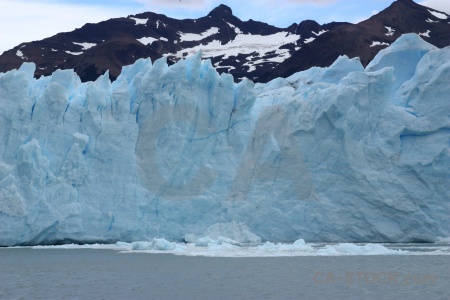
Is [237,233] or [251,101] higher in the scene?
[251,101]

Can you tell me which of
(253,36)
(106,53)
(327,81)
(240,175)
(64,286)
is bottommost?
(64,286)

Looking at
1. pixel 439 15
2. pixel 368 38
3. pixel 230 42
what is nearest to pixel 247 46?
pixel 230 42

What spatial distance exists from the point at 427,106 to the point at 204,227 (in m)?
9.40

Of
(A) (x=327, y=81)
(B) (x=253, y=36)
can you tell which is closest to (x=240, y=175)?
(A) (x=327, y=81)

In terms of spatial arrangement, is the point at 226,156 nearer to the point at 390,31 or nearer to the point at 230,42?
the point at 390,31

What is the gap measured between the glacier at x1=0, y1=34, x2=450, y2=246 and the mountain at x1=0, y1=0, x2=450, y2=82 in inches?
1229

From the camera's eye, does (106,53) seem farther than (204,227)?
Yes

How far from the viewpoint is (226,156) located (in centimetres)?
2480

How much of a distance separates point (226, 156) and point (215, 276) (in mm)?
9420

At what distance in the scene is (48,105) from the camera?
23484mm

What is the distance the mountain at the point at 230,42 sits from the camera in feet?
190

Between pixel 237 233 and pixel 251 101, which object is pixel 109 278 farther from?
pixel 251 101

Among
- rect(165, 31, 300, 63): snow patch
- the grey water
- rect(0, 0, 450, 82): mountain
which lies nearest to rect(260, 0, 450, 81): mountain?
rect(0, 0, 450, 82): mountain

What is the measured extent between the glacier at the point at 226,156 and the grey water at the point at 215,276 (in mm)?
3060
